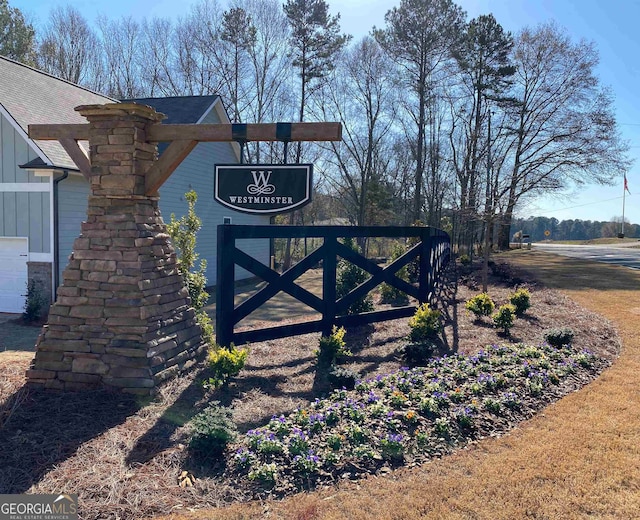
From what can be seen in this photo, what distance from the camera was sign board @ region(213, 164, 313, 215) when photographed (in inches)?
182

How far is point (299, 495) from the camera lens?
2918 millimetres

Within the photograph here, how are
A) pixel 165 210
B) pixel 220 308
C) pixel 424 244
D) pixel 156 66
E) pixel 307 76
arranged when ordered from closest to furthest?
pixel 220 308 → pixel 424 244 → pixel 165 210 → pixel 307 76 → pixel 156 66

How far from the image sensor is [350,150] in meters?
28.8

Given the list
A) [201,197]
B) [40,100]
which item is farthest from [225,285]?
[201,197]

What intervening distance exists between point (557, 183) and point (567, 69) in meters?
6.28

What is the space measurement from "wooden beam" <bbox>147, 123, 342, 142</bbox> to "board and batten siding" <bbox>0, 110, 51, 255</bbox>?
676 cm

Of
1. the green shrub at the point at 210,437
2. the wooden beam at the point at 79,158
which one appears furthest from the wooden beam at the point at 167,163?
the green shrub at the point at 210,437

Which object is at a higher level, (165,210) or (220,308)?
(165,210)

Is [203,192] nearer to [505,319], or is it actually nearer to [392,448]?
[505,319]

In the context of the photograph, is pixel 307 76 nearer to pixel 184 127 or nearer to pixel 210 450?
pixel 184 127

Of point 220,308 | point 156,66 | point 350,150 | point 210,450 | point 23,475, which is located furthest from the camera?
point 350,150

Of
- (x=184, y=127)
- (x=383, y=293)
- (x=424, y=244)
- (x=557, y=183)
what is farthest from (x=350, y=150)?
(x=184, y=127)

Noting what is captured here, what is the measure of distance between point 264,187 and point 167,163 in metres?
1.03

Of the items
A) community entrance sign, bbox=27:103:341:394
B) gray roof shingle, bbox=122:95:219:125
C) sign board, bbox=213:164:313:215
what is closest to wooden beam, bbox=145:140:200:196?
community entrance sign, bbox=27:103:341:394
